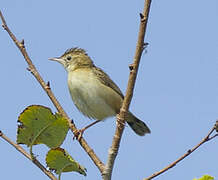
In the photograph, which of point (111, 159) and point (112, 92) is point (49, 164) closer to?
point (111, 159)

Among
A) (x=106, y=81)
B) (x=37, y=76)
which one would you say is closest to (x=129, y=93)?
(x=37, y=76)

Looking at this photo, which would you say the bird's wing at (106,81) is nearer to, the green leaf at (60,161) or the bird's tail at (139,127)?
the bird's tail at (139,127)

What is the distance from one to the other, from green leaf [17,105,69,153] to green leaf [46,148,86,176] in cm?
9

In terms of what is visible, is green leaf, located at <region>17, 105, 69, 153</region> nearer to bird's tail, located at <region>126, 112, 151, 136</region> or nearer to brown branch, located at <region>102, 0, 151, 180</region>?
brown branch, located at <region>102, 0, 151, 180</region>

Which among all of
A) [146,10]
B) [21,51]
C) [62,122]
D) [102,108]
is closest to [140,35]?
[146,10]

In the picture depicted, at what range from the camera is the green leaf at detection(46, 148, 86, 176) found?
2352 mm

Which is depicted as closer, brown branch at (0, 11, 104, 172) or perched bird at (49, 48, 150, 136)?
brown branch at (0, 11, 104, 172)

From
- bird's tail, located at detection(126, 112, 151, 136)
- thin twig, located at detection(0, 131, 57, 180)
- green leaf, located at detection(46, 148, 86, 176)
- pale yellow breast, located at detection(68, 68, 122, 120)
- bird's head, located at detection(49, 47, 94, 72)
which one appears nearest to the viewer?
thin twig, located at detection(0, 131, 57, 180)

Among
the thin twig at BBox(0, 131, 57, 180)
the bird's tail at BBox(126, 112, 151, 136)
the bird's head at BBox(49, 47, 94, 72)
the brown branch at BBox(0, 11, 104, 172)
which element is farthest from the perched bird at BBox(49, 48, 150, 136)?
the thin twig at BBox(0, 131, 57, 180)

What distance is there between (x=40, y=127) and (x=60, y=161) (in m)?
0.23

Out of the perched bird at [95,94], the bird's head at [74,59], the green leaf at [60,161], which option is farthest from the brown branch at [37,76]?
the bird's head at [74,59]

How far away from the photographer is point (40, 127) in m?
2.43

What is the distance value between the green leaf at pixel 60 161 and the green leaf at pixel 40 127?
0.09 metres

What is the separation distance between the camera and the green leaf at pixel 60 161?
2352 mm
